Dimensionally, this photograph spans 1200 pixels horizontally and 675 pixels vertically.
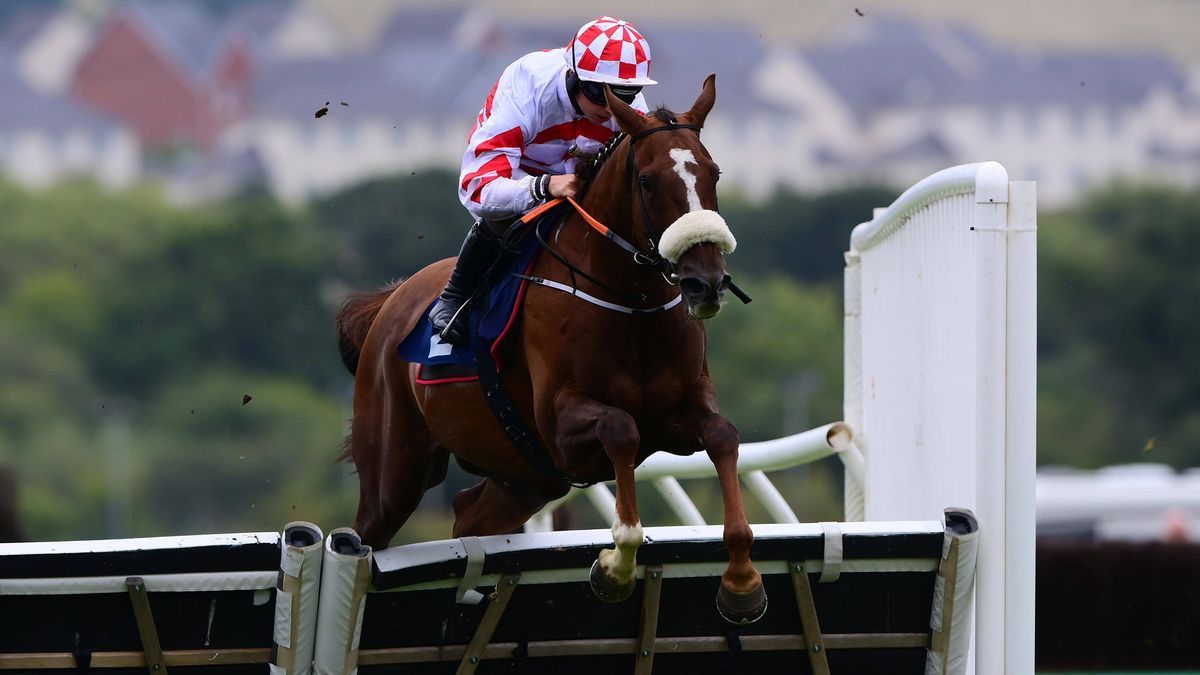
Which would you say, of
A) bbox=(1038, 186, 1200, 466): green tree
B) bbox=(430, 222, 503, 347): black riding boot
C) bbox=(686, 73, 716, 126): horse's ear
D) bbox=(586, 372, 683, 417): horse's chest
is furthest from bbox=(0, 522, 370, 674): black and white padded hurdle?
bbox=(1038, 186, 1200, 466): green tree

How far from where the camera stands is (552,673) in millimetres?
4992

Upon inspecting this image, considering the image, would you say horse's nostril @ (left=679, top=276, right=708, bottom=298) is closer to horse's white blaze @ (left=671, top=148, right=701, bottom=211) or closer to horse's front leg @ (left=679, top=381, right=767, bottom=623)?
horse's white blaze @ (left=671, top=148, right=701, bottom=211)

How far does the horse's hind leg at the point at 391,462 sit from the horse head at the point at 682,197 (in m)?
1.49

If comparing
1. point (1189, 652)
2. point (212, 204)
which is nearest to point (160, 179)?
point (212, 204)

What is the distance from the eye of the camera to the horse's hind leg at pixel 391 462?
20.2 feet

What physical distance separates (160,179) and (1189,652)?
6409cm

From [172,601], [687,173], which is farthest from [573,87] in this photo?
[172,601]

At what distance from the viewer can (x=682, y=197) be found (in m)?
4.70

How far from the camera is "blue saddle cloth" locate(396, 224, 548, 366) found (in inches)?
215

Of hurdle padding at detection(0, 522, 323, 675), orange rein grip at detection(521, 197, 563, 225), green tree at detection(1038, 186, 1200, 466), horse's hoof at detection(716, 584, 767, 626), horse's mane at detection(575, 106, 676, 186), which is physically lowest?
hurdle padding at detection(0, 522, 323, 675)

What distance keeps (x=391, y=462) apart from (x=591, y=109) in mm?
1484

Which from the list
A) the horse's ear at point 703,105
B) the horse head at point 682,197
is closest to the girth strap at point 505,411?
the horse head at point 682,197

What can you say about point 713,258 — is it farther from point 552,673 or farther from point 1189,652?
point 1189,652

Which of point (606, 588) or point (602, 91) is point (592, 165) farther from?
point (606, 588)
